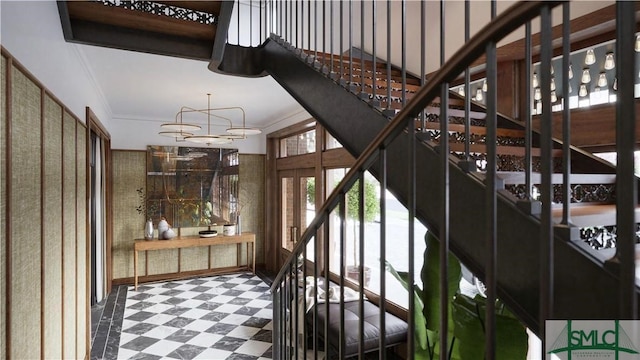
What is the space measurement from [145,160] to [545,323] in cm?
624

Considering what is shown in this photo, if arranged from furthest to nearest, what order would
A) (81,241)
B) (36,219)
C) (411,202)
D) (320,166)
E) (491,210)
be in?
1. (320,166)
2. (81,241)
3. (36,219)
4. (411,202)
5. (491,210)

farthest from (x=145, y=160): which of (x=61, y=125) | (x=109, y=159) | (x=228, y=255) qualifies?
(x=61, y=125)

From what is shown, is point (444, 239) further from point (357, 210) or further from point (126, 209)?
point (126, 209)

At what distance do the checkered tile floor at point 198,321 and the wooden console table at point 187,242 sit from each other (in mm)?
530

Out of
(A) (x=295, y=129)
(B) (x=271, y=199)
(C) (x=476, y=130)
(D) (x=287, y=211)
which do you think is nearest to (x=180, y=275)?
(B) (x=271, y=199)

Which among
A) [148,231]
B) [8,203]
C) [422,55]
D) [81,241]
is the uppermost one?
[422,55]

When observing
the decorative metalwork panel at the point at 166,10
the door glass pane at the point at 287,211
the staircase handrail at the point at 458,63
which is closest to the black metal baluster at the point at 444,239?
the staircase handrail at the point at 458,63

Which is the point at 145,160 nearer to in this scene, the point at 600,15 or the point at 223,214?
the point at 223,214

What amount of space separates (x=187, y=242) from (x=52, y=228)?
3.96m

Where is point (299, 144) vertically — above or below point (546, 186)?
above

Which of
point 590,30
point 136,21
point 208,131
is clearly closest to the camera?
point 590,30

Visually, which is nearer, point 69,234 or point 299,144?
point 69,234

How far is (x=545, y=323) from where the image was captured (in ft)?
2.21

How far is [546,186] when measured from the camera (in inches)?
26.5
